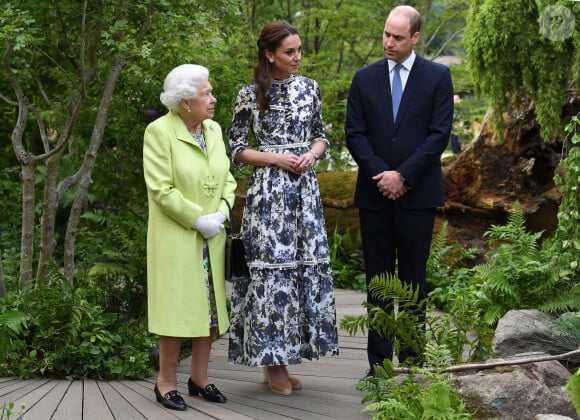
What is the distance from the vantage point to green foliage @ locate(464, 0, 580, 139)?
6.78 m

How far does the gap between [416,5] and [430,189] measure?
1011 cm

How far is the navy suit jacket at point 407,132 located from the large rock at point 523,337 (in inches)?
35.2

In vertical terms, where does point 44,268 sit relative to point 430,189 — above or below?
below

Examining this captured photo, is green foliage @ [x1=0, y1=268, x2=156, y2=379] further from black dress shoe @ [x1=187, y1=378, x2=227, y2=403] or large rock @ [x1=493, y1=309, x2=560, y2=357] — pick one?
large rock @ [x1=493, y1=309, x2=560, y2=357]

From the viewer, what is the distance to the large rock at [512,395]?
164 inches

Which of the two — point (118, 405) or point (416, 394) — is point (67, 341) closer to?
point (118, 405)

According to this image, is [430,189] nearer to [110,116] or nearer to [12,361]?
[12,361]

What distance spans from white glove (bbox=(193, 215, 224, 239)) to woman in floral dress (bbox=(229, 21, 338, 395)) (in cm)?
35

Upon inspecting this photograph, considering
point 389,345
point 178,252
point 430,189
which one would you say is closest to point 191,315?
point 178,252

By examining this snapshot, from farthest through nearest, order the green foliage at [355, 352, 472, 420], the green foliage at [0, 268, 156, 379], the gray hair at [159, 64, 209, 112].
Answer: the green foliage at [0, 268, 156, 379] < the gray hair at [159, 64, 209, 112] < the green foliage at [355, 352, 472, 420]

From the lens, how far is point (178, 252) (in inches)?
189

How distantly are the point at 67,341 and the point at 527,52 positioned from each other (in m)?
4.19

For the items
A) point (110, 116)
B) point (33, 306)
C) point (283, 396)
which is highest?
point (110, 116)

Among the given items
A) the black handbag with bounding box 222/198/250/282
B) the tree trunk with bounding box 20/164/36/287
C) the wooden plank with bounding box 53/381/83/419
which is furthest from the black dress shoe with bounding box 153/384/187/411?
the tree trunk with bounding box 20/164/36/287
